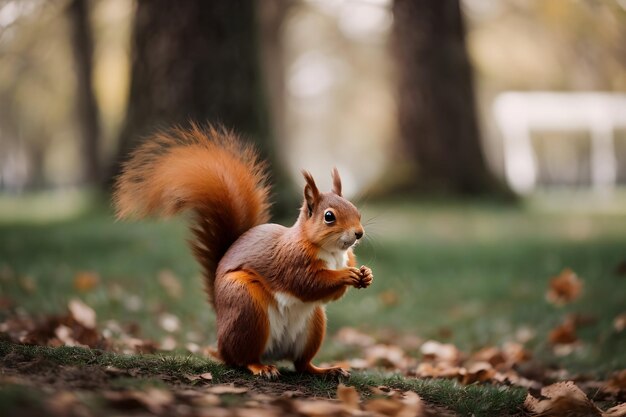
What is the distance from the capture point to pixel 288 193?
6.13 metres

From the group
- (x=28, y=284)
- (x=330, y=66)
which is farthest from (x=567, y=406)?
(x=330, y=66)

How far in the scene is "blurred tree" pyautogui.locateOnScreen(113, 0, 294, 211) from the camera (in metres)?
6.02

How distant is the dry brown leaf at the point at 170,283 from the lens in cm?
489

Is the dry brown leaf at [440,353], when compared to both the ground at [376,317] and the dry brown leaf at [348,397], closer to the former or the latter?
the ground at [376,317]

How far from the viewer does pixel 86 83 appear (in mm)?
13266

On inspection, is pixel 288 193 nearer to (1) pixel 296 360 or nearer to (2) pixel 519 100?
(1) pixel 296 360

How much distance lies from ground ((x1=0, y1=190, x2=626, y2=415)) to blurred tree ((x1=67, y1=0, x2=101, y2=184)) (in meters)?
5.82

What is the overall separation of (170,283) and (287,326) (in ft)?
8.12

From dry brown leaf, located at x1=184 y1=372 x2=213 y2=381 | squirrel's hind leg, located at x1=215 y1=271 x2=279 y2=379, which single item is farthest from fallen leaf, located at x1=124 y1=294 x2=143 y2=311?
dry brown leaf, located at x1=184 y1=372 x2=213 y2=381

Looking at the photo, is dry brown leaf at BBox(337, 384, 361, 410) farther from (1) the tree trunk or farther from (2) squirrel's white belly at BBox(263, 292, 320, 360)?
(1) the tree trunk

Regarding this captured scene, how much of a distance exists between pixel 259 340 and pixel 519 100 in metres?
12.1

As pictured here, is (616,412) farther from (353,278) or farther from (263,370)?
(263,370)

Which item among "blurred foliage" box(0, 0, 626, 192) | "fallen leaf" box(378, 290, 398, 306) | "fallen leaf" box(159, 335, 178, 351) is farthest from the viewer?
"blurred foliage" box(0, 0, 626, 192)

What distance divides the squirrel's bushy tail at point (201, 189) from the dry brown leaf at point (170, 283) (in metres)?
1.93
